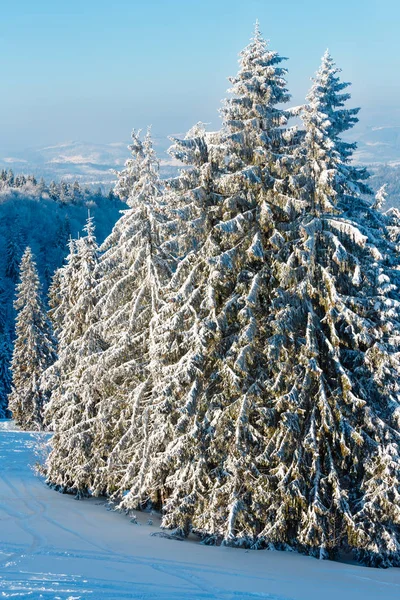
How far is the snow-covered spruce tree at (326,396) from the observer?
1441 cm

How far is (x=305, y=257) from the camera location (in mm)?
14445

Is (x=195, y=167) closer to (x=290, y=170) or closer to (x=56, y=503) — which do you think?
(x=290, y=170)

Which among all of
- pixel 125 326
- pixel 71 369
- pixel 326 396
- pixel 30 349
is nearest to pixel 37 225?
pixel 30 349

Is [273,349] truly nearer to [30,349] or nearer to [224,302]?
[224,302]

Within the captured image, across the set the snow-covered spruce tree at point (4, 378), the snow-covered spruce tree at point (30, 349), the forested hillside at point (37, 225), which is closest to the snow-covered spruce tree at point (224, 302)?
the snow-covered spruce tree at point (30, 349)

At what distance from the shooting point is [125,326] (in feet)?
61.6

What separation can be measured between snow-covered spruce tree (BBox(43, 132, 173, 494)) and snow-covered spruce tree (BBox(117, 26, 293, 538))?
6.79 ft

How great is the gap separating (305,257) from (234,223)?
2.02m

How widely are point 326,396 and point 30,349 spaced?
3222cm

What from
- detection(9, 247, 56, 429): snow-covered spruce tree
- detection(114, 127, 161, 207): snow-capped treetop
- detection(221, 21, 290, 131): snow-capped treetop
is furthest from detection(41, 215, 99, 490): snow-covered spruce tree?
detection(9, 247, 56, 429): snow-covered spruce tree

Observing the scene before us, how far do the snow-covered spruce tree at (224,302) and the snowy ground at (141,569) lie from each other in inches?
53.6

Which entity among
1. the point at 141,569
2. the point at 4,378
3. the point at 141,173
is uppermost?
the point at 141,173

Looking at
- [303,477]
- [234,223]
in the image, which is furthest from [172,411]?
[234,223]

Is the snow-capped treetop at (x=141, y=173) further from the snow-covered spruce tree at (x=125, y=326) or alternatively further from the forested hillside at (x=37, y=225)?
the forested hillside at (x=37, y=225)
